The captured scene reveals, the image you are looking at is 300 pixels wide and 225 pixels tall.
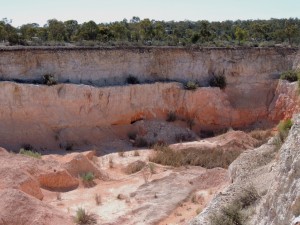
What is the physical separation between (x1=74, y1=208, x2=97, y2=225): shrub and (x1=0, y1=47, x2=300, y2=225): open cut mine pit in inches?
5.0

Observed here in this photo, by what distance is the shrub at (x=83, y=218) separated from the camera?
15.0m

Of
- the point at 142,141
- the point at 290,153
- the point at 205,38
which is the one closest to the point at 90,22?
the point at 205,38

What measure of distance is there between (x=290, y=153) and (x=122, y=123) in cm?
1962

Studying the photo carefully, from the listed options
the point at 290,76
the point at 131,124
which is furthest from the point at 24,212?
the point at 290,76

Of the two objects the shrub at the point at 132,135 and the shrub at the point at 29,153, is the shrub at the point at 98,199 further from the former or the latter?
the shrub at the point at 132,135

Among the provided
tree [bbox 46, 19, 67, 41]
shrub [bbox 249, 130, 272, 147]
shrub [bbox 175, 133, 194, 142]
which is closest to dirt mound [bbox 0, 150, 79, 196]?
shrub [bbox 175, 133, 194, 142]

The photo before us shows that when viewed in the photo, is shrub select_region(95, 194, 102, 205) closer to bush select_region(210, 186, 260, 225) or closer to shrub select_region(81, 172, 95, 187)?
shrub select_region(81, 172, 95, 187)

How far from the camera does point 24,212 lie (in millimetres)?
14305

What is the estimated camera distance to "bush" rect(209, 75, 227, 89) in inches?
1229

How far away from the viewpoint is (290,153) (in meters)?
8.61

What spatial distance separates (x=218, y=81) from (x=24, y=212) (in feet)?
63.6

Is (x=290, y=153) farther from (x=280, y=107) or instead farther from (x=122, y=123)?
(x=280, y=107)

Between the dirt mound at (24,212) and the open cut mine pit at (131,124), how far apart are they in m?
0.04

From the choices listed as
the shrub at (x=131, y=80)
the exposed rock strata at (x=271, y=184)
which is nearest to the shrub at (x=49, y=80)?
the shrub at (x=131, y=80)
